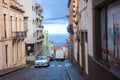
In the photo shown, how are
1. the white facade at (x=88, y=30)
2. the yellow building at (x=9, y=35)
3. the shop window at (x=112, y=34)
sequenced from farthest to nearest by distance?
the yellow building at (x=9, y=35), the white facade at (x=88, y=30), the shop window at (x=112, y=34)

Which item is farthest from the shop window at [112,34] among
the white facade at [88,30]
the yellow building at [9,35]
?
the yellow building at [9,35]

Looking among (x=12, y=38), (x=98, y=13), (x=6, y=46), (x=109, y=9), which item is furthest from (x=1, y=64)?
(x=109, y=9)

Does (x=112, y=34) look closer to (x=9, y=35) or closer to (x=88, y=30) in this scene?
(x=88, y=30)

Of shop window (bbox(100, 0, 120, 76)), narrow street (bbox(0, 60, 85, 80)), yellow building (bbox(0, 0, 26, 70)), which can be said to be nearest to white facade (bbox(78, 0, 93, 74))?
narrow street (bbox(0, 60, 85, 80))

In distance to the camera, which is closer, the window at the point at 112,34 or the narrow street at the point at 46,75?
the window at the point at 112,34

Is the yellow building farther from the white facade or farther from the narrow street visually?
the white facade

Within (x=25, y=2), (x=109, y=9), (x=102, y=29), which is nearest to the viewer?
(x=109, y=9)

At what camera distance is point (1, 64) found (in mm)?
41250

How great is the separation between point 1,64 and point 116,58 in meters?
30.0

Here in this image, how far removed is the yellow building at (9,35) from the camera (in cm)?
4200

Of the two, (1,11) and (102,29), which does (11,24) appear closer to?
(1,11)

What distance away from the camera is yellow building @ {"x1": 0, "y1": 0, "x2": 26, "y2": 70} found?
4200cm

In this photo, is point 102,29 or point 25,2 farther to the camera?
point 25,2

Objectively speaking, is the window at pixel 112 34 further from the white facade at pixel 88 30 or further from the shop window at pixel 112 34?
the white facade at pixel 88 30
